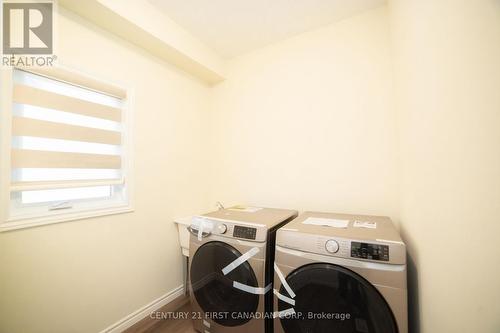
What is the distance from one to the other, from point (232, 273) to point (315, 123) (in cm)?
132

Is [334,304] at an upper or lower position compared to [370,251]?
lower

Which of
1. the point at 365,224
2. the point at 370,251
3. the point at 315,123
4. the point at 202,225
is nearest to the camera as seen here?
the point at 370,251

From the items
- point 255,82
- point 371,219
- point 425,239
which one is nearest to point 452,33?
point 425,239

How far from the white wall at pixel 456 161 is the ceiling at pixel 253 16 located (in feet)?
2.55

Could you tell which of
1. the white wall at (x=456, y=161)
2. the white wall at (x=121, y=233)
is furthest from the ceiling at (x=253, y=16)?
the white wall at (x=456, y=161)

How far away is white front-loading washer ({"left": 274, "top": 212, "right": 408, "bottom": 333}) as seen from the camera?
0.80 meters

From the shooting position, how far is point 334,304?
889 millimetres

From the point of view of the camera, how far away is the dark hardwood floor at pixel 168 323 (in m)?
1.42

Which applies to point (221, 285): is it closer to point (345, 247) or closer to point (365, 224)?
point (345, 247)

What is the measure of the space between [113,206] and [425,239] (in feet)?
6.05

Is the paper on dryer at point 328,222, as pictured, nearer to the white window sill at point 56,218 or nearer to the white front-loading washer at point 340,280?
the white front-loading washer at point 340,280

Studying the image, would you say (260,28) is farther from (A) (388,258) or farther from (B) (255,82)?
(A) (388,258)

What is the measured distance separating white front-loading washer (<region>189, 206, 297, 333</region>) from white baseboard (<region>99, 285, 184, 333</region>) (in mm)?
480

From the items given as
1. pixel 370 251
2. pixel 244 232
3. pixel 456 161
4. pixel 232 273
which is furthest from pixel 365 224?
pixel 232 273
